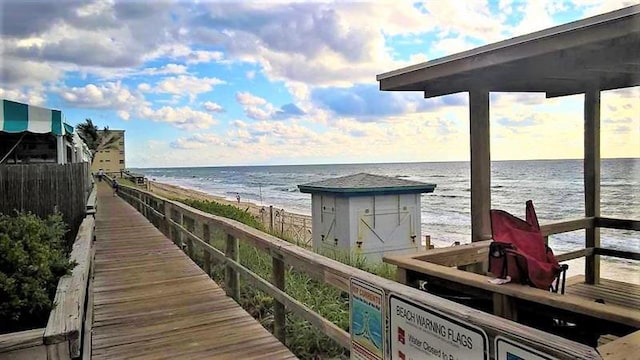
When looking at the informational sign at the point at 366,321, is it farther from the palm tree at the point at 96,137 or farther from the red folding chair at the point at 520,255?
the palm tree at the point at 96,137

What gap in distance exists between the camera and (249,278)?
3.73m

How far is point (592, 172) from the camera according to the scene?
4.39 metres

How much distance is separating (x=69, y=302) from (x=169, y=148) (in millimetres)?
23482

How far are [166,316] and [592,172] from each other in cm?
396

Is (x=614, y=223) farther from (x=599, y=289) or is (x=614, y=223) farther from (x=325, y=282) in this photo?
(x=325, y=282)

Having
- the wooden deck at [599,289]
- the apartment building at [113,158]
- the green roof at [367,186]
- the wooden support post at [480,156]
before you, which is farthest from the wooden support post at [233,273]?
the apartment building at [113,158]

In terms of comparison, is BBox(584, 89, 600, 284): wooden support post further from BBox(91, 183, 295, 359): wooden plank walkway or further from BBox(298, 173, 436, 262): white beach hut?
BBox(298, 173, 436, 262): white beach hut

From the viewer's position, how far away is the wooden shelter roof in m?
2.10

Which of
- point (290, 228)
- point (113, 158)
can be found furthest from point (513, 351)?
point (113, 158)

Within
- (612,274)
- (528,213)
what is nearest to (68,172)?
(528,213)

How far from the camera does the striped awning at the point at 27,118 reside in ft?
19.2

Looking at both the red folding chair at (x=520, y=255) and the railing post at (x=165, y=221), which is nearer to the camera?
the red folding chair at (x=520, y=255)

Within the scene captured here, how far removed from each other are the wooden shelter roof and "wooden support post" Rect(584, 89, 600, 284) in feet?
0.68

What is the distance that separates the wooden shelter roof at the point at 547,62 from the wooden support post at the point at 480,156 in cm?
12
